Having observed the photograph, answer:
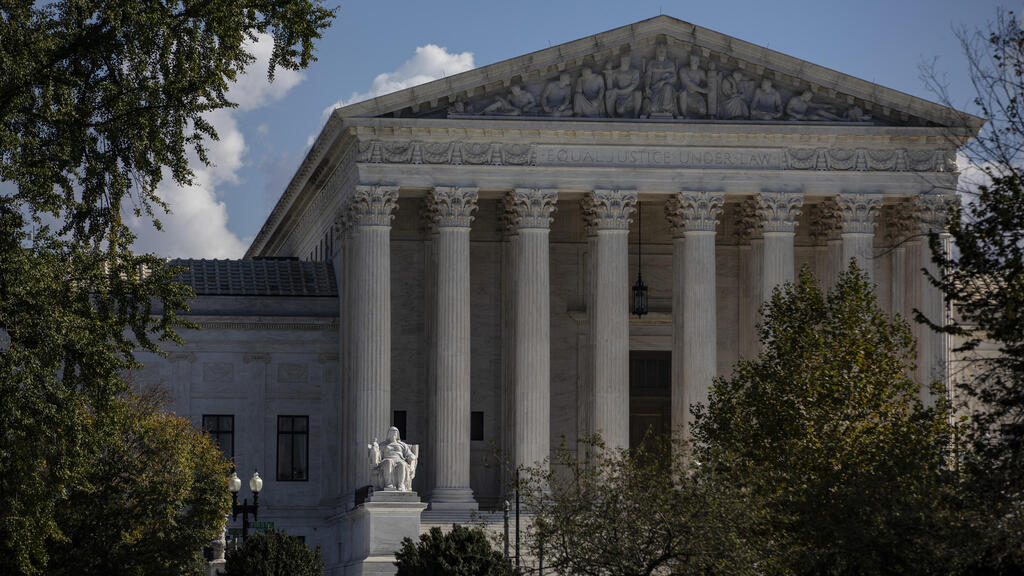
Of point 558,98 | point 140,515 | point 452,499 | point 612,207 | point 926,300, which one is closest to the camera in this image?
point 140,515

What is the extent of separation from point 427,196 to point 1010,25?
1583 inches

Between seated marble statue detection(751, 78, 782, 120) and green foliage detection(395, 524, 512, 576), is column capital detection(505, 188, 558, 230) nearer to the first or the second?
seated marble statue detection(751, 78, 782, 120)

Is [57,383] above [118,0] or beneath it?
beneath

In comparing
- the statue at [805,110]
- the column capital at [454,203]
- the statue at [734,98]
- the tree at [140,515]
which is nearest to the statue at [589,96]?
the statue at [734,98]

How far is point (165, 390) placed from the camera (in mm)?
67750

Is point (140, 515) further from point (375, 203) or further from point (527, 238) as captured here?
point (527, 238)

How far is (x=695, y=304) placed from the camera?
64250 mm

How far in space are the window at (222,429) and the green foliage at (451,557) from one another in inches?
904

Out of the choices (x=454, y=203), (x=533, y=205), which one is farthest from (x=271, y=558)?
(x=533, y=205)

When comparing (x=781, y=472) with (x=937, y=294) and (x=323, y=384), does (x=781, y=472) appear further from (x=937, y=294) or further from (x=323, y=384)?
(x=323, y=384)

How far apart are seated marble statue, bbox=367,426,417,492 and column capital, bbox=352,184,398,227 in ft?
30.2

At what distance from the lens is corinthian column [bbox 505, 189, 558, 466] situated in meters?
63.3

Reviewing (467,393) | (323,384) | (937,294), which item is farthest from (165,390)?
(937,294)

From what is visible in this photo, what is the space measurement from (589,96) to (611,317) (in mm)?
8058
